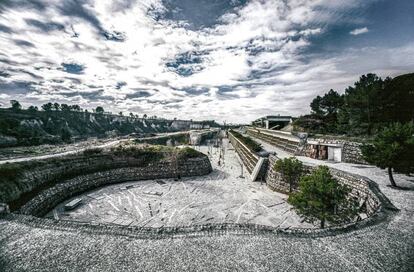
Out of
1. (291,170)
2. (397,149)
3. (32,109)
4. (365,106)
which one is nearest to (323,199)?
(397,149)

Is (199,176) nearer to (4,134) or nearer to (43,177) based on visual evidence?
(43,177)

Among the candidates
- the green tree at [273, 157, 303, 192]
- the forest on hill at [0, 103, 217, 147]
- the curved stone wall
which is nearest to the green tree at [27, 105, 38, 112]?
the forest on hill at [0, 103, 217, 147]

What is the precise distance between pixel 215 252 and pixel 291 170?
655 inches

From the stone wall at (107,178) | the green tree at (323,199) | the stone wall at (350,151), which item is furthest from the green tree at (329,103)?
the green tree at (323,199)

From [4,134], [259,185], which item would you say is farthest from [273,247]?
[4,134]

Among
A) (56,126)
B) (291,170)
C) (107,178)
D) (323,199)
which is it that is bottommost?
(107,178)

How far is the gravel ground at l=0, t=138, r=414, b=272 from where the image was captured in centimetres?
768

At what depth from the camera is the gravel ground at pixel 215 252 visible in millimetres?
7676

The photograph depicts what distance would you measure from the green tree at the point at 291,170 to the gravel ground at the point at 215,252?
11302 mm

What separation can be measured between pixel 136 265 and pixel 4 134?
74995mm

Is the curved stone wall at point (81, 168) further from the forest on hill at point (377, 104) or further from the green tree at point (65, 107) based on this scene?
the green tree at point (65, 107)

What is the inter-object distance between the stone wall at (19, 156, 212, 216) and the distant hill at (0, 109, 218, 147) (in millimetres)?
47228

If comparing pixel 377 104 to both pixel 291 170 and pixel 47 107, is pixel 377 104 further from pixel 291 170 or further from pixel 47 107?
pixel 47 107

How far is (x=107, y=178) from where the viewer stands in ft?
96.9
